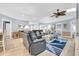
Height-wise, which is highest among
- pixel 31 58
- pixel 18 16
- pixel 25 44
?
pixel 18 16

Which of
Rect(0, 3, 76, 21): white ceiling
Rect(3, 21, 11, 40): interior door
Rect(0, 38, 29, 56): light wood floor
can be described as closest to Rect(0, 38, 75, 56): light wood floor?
Rect(0, 38, 29, 56): light wood floor

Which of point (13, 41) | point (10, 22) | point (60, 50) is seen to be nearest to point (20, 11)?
point (10, 22)

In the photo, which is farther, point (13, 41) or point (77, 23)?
point (13, 41)

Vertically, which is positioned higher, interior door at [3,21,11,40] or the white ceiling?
the white ceiling

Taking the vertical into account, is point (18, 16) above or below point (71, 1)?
below

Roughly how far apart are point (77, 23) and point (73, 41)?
1.04 ft

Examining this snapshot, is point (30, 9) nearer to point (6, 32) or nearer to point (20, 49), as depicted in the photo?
point (6, 32)

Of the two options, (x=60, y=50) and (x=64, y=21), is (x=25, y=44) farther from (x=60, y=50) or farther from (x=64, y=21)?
(x=64, y=21)

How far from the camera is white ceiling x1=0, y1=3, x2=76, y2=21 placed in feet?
6.16

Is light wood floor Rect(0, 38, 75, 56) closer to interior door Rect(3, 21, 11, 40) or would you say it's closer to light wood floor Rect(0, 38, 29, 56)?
light wood floor Rect(0, 38, 29, 56)

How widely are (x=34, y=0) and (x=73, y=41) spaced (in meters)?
0.98

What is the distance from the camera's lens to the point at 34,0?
1886 mm

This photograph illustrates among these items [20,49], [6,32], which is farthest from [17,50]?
[6,32]

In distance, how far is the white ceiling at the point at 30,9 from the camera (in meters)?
1.88
